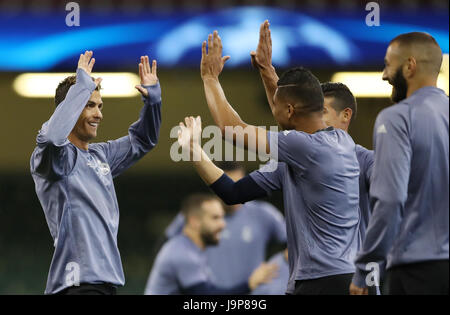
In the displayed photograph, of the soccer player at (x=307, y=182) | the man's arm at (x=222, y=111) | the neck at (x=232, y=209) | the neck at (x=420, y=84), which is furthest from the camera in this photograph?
the neck at (x=232, y=209)

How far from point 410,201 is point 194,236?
4.86m

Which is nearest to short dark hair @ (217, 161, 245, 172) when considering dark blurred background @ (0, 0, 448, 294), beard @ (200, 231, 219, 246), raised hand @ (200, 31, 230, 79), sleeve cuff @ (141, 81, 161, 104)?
beard @ (200, 231, 219, 246)

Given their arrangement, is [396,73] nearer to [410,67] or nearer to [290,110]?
[410,67]

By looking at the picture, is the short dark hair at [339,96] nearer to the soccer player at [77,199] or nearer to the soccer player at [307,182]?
the soccer player at [307,182]

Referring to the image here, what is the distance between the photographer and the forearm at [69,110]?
159 inches

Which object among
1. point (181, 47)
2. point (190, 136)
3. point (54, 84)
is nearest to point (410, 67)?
point (190, 136)

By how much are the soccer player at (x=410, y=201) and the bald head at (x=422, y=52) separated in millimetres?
171

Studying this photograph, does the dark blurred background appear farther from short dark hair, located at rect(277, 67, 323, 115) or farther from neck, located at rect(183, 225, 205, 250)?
short dark hair, located at rect(277, 67, 323, 115)

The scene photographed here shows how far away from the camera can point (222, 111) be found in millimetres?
4207

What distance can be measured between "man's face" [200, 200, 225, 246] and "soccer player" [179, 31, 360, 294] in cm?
403

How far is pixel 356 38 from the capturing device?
10.7 meters

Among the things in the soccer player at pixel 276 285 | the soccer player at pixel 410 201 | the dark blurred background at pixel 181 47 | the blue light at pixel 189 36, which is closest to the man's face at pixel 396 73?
the soccer player at pixel 410 201
